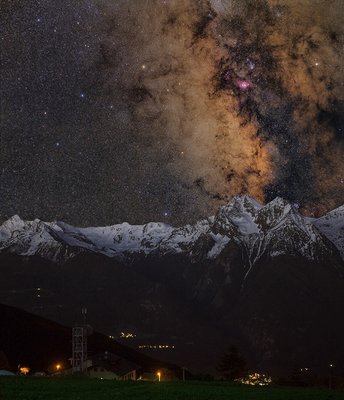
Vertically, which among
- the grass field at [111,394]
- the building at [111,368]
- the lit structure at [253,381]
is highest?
the building at [111,368]

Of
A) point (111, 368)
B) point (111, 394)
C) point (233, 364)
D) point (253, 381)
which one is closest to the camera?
point (111, 394)

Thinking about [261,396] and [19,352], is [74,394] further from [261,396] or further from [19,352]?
[19,352]

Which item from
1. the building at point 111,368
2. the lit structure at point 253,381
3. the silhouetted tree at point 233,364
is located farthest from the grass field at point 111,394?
the silhouetted tree at point 233,364


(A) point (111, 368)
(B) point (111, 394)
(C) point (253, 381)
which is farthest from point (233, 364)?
(B) point (111, 394)

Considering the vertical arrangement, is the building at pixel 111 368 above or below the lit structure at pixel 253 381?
above

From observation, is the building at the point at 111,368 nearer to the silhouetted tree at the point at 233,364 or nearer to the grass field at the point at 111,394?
the silhouetted tree at the point at 233,364

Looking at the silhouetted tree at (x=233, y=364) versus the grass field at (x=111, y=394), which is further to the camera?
the silhouetted tree at (x=233, y=364)

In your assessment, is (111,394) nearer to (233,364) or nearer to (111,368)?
(111,368)

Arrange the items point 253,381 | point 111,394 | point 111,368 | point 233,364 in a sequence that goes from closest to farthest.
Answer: point 111,394
point 253,381
point 111,368
point 233,364

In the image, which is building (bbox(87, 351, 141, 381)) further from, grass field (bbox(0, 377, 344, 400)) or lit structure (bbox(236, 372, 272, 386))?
grass field (bbox(0, 377, 344, 400))

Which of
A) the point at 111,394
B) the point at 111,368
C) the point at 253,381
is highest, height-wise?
the point at 111,368

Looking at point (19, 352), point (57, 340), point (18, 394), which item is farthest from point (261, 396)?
point (57, 340)

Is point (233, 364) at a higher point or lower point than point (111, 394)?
higher

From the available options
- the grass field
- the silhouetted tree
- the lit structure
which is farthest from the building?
the grass field
